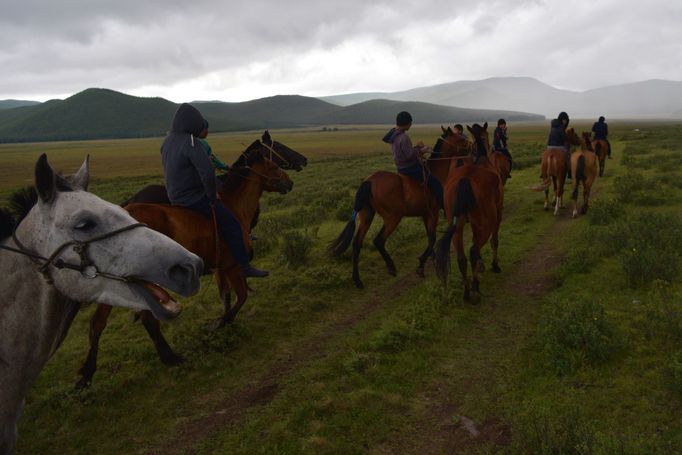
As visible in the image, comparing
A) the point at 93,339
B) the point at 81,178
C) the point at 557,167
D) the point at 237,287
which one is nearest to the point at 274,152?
the point at 237,287

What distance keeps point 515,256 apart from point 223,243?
20.9ft

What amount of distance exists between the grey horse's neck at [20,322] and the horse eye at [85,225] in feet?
1.21

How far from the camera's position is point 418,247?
34.0 ft

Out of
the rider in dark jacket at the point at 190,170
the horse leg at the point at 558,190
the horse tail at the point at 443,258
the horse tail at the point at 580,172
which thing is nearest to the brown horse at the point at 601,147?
the horse tail at the point at 580,172

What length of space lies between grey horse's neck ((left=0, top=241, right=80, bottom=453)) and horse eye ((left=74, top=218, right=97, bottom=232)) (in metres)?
0.37

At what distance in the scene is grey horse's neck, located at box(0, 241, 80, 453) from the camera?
2.41 m

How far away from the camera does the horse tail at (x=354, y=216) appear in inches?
335

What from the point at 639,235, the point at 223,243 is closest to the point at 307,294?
the point at 223,243

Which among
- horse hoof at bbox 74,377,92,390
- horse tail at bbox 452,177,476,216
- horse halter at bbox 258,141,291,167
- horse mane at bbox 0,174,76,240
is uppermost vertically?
horse halter at bbox 258,141,291,167

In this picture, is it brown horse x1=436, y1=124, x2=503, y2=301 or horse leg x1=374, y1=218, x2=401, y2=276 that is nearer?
brown horse x1=436, y1=124, x2=503, y2=301

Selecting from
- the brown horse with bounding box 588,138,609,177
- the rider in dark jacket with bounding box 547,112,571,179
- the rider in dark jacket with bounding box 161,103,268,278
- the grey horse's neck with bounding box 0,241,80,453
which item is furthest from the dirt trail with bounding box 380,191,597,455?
the brown horse with bounding box 588,138,609,177

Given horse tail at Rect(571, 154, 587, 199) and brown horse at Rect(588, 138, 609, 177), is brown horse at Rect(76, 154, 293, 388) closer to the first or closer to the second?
horse tail at Rect(571, 154, 587, 199)

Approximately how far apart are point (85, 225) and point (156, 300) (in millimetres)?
580

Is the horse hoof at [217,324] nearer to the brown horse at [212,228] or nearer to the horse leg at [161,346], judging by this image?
the brown horse at [212,228]
